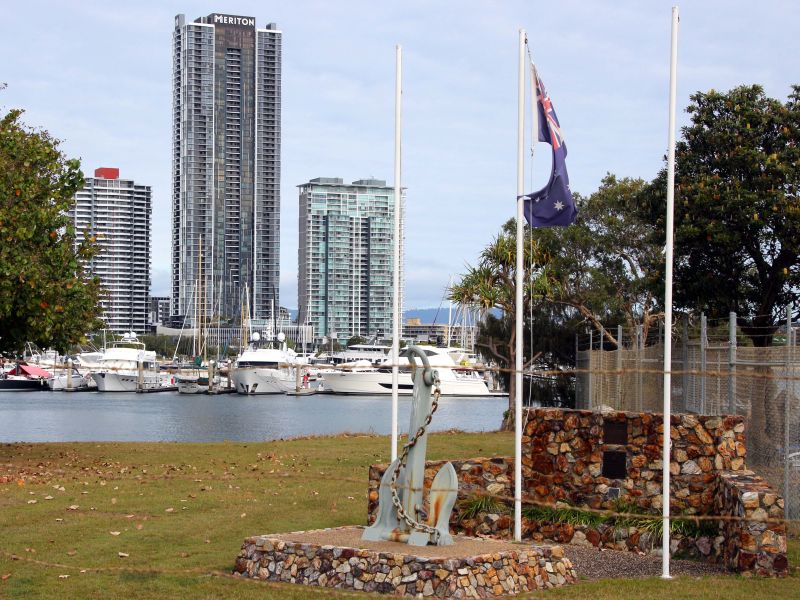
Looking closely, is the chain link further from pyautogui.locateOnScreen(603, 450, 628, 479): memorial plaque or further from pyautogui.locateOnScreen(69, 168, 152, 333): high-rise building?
pyautogui.locateOnScreen(69, 168, 152, 333): high-rise building

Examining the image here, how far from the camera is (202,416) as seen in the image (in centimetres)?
7375

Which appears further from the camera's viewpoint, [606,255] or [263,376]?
[263,376]

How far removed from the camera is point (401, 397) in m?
102

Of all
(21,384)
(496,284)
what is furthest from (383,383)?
(496,284)

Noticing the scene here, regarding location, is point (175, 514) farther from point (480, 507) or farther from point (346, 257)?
point (346, 257)

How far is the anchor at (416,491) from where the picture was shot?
11719 mm

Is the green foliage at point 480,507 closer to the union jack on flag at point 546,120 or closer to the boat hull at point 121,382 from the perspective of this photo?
the union jack on flag at point 546,120

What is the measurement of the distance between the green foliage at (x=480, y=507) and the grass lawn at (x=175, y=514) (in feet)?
5.67

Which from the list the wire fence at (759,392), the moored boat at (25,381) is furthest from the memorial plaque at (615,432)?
the moored boat at (25,381)

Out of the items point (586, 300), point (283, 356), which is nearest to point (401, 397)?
point (283, 356)

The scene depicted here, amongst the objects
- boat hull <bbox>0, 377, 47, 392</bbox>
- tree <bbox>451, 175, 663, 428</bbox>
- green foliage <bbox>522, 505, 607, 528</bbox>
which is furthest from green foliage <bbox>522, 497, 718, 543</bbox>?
boat hull <bbox>0, 377, 47, 392</bbox>

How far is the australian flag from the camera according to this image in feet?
43.9

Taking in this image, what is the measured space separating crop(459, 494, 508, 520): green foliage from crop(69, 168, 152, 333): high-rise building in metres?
169

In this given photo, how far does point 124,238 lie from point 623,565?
183493mm
